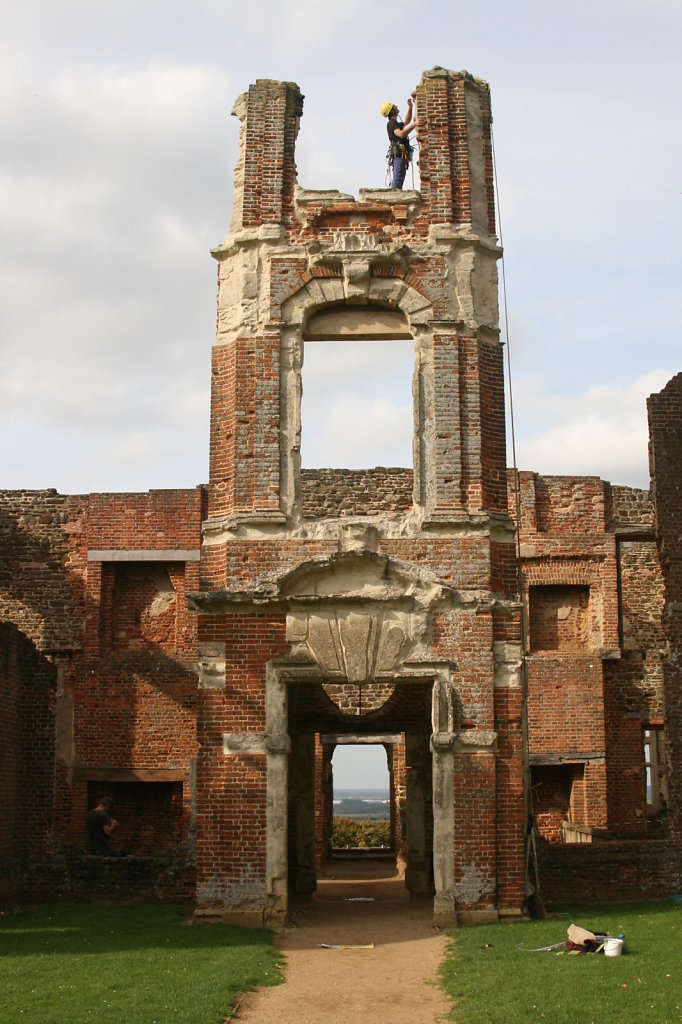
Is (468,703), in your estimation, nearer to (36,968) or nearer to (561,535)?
(36,968)

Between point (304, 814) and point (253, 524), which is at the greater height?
point (253, 524)

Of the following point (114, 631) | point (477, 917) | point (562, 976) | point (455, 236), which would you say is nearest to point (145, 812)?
point (114, 631)

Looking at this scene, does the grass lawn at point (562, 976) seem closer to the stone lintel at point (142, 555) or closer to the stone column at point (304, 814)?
the stone column at point (304, 814)

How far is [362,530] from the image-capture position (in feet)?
42.1

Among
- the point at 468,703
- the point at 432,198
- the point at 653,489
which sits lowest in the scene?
the point at 468,703

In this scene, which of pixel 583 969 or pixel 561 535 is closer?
pixel 583 969


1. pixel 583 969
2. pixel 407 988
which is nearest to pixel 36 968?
pixel 407 988

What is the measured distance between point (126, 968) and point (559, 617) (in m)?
13.5

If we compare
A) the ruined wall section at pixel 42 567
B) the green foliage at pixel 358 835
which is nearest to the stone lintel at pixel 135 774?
the ruined wall section at pixel 42 567

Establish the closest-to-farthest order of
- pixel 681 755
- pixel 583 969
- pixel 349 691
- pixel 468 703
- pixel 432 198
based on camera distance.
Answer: pixel 583 969, pixel 468 703, pixel 432 198, pixel 681 755, pixel 349 691

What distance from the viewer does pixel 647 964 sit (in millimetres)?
9781

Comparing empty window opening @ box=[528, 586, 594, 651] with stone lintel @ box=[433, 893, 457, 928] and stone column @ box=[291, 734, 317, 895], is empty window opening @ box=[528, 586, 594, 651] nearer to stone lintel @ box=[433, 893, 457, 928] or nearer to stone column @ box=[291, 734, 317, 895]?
stone column @ box=[291, 734, 317, 895]

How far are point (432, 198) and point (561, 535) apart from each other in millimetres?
9351

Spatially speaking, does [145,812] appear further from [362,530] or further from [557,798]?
[362,530]
